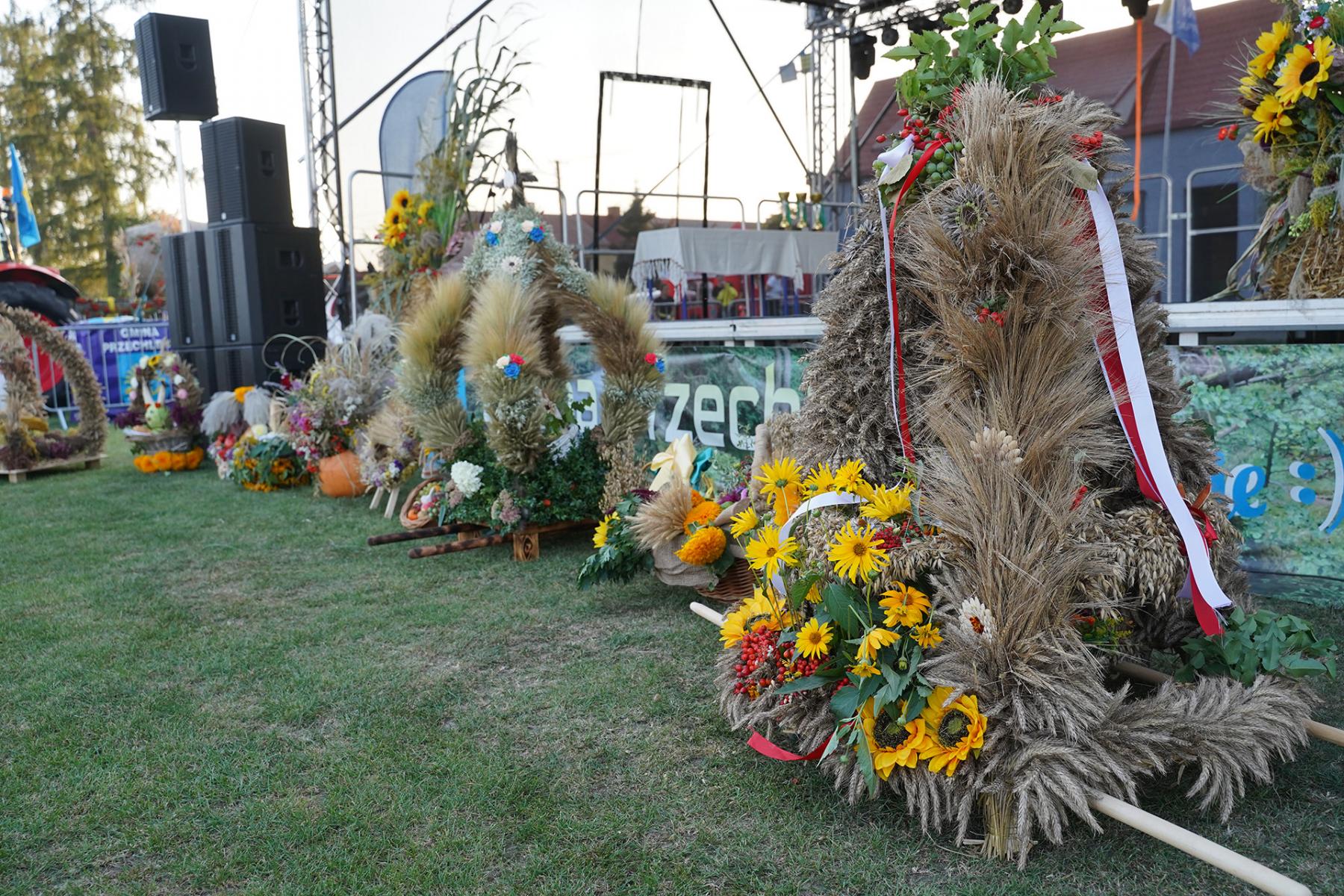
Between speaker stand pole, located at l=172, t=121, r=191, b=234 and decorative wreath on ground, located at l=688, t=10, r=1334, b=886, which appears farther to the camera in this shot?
speaker stand pole, located at l=172, t=121, r=191, b=234

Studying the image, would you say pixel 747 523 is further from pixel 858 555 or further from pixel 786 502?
pixel 858 555

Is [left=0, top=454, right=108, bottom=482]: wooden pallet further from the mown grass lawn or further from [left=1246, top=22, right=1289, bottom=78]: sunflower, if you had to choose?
[left=1246, top=22, right=1289, bottom=78]: sunflower

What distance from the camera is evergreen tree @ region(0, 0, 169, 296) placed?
23.3 metres

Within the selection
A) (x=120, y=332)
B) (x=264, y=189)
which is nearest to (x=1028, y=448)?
(x=264, y=189)

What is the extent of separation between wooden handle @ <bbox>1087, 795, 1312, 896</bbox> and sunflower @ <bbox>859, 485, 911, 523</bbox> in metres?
0.68

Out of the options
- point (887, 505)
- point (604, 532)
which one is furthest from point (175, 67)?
point (887, 505)

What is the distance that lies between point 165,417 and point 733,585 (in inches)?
254

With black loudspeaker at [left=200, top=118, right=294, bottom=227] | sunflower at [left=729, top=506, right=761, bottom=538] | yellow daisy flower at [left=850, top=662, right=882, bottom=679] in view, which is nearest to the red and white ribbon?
yellow daisy flower at [left=850, top=662, right=882, bottom=679]

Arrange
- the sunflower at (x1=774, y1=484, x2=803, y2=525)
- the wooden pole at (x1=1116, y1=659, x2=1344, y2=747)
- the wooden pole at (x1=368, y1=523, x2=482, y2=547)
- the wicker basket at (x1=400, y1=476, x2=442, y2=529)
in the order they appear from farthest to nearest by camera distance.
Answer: the wicker basket at (x1=400, y1=476, x2=442, y2=529), the wooden pole at (x1=368, y1=523, x2=482, y2=547), the sunflower at (x1=774, y1=484, x2=803, y2=525), the wooden pole at (x1=1116, y1=659, x2=1344, y2=747)

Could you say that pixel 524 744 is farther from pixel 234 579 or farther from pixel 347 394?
pixel 347 394

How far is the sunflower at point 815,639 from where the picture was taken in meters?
2.20

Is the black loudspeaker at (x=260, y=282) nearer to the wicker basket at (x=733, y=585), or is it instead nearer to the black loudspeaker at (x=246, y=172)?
the black loudspeaker at (x=246, y=172)

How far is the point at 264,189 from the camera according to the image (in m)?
8.80

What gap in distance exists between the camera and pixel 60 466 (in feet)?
26.9
